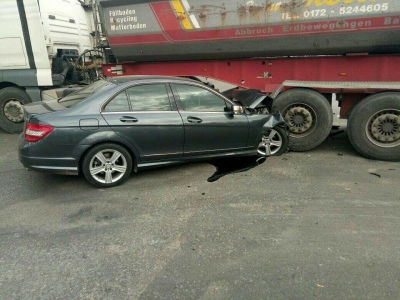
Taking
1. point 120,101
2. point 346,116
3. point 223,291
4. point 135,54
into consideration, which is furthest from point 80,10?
point 223,291

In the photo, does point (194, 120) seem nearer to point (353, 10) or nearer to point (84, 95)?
→ point (84, 95)

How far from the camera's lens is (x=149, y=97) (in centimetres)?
387

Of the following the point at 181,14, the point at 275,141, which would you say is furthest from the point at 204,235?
the point at 181,14

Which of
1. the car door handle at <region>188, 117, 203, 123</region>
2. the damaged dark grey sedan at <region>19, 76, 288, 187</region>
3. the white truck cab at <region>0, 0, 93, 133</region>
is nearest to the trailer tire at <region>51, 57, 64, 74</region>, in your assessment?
the white truck cab at <region>0, 0, 93, 133</region>

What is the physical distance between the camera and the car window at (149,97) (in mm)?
3787

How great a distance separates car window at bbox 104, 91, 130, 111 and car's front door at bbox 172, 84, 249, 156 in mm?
704

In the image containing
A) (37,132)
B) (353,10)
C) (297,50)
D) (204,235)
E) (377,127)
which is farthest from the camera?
(297,50)

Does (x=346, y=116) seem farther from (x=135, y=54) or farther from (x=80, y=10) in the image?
(x=80, y=10)

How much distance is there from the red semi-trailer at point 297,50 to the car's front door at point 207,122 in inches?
50.5

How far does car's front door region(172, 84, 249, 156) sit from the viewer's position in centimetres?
401

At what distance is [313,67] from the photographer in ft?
16.9

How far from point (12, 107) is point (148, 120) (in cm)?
425

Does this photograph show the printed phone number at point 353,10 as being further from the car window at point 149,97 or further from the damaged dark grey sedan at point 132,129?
the car window at point 149,97

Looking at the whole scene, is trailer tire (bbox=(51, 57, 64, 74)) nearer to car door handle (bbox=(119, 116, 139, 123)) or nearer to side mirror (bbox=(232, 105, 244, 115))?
car door handle (bbox=(119, 116, 139, 123))
